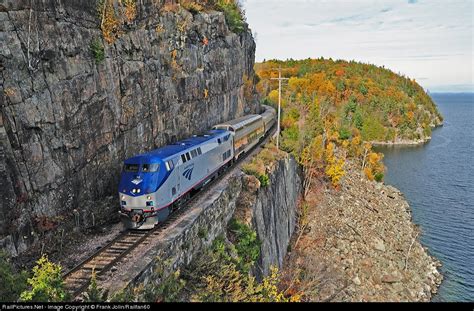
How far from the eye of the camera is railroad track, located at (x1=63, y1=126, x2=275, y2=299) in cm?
1112

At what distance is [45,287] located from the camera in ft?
30.1

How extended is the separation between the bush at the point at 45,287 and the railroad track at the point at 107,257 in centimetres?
78

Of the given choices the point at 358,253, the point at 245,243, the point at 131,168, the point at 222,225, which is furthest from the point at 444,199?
the point at 131,168

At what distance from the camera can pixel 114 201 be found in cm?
1680

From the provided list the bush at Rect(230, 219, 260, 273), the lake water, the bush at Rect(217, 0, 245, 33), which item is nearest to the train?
the bush at Rect(230, 219, 260, 273)

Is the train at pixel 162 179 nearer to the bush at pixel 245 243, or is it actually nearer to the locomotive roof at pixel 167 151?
A: the locomotive roof at pixel 167 151

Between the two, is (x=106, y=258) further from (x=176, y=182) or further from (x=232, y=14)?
(x=232, y=14)

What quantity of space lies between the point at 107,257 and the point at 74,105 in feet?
19.7

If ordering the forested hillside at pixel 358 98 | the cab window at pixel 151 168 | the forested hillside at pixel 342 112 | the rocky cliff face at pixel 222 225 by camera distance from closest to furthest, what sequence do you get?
1. the rocky cliff face at pixel 222 225
2. the cab window at pixel 151 168
3. the forested hillside at pixel 342 112
4. the forested hillside at pixel 358 98

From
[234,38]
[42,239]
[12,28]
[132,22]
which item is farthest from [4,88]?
[234,38]

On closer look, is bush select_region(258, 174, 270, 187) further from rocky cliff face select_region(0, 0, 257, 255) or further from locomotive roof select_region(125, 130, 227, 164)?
rocky cliff face select_region(0, 0, 257, 255)

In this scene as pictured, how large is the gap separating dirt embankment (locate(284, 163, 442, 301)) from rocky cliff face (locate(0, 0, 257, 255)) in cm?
1266

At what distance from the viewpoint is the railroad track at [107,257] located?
11125 mm

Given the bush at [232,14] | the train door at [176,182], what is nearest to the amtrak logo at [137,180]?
the train door at [176,182]
